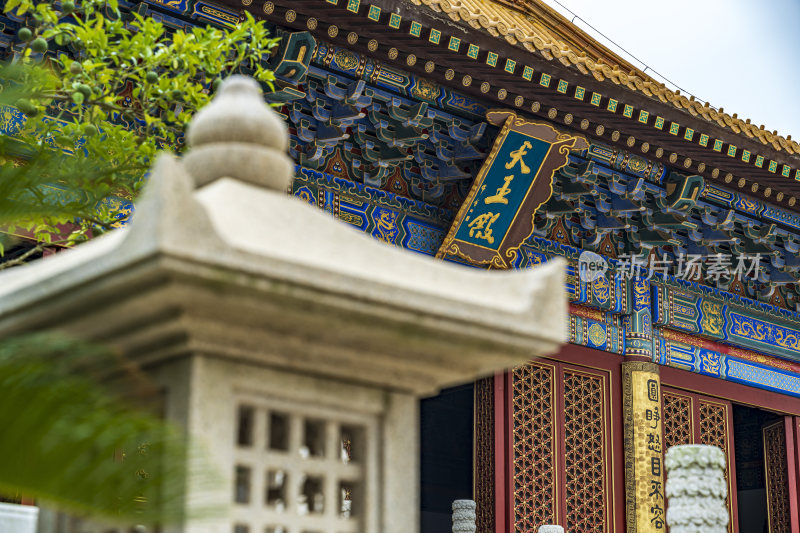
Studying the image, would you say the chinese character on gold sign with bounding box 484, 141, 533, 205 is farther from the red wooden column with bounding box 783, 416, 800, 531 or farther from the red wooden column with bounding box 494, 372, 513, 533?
the red wooden column with bounding box 783, 416, 800, 531

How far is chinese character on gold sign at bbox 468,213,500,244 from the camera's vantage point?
Answer: 7629mm

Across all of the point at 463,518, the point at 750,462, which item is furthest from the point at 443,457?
the point at 463,518

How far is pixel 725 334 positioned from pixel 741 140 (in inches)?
84.9

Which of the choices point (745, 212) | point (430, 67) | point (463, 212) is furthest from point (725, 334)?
point (430, 67)

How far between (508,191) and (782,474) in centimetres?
416

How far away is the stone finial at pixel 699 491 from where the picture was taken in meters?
5.05

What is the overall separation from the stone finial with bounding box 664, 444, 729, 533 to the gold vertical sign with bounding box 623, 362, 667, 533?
3.27 metres

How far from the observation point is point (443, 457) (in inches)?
488

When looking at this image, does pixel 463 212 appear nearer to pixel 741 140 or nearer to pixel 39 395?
pixel 741 140

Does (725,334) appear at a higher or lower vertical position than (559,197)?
lower

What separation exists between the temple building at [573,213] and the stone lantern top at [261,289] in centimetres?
390

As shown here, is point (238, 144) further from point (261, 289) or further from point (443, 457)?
point (443, 457)

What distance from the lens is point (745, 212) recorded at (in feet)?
28.5

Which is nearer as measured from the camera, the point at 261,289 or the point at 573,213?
the point at 261,289
